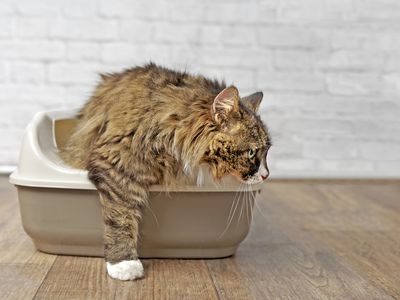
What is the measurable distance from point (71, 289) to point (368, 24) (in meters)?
2.50

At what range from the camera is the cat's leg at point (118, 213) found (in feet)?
5.32

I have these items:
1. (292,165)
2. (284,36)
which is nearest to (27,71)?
(284,36)

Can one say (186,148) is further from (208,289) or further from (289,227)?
(289,227)

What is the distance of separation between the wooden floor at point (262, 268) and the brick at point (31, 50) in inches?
40.1

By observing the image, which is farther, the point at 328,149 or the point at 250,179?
the point at 328,149

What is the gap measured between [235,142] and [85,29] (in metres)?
1.91

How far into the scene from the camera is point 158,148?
1.61m

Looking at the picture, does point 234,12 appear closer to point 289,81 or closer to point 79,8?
point 289,81

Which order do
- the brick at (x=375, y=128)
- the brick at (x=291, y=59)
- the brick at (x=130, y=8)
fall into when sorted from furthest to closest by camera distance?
1. the brick at (x=375, y=128)
2. the brick at (x=291, y=59)
3. the brick at (x=130, y=8)

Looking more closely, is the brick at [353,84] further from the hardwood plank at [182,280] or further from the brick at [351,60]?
the hardwood plank at [182,280]

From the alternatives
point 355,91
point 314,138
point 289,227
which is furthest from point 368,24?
point 289,227

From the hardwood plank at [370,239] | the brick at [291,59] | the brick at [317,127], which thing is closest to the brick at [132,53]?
the brick at [291,59]

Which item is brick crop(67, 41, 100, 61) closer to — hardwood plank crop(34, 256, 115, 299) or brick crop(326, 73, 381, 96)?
brick crop(326, 73, 381, 96)

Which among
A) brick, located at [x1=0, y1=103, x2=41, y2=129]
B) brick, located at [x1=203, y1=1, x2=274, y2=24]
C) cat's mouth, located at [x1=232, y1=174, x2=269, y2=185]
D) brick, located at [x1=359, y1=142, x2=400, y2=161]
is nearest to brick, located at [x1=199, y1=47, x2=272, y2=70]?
brick, located at [x1=203, y1=1, x2=274, y2=24]
